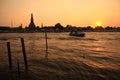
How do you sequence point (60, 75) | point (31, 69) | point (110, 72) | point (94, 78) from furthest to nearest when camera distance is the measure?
point (31, 69), point (110, 72), point (60, 75), point (94, 78)

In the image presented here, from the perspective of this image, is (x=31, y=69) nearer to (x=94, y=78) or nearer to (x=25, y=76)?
(x=25, y=76)

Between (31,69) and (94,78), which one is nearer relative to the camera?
(94,78)

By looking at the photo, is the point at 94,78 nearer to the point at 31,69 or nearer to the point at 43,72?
the point at 43,72

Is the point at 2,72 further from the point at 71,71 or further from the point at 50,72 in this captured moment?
the point at 71,71

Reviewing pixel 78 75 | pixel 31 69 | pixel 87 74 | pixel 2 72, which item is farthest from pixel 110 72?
pixel 2 72

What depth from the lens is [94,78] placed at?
15.0m

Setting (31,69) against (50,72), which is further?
(31,69)

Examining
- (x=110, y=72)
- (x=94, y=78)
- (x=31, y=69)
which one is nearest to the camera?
(x=94, y=78)

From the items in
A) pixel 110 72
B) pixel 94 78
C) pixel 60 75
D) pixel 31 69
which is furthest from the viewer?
pixel 31 69

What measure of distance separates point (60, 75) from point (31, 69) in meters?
4.14

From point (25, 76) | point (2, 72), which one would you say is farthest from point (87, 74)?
point (2, 72)

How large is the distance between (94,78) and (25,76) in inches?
262

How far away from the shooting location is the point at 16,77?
603 inches

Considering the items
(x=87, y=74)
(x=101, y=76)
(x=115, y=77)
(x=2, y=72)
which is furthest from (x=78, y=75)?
(x=2, y=72)
